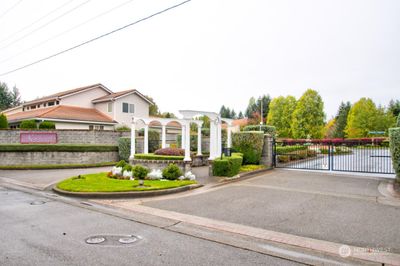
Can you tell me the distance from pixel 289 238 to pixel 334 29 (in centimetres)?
1150

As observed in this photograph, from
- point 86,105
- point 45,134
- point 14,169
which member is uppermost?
point 86,105

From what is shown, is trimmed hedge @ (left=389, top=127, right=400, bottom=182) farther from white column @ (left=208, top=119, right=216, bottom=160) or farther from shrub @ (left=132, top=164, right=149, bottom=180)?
shrub @ (left=132, top=164, right=149, bottom=180)

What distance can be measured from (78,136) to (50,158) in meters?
3.21

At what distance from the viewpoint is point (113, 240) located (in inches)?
201

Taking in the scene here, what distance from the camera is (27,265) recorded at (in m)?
3.98

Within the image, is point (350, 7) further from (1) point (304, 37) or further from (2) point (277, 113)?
(2) point (277, 113)

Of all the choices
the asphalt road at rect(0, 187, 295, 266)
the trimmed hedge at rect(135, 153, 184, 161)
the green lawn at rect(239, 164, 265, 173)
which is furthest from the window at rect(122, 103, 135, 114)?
the asphalt road at rect(0, 187, 295, 266)

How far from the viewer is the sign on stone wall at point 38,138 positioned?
19906 millimetres

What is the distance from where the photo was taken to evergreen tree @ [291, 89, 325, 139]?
44.3 m

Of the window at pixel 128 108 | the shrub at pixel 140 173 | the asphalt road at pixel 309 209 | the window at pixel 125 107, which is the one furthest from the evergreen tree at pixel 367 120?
the shrub at pixel 140 173

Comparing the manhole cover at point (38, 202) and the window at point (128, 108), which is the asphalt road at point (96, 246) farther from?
the window at point (128, 108)

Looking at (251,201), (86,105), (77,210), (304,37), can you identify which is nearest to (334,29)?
(304,37)

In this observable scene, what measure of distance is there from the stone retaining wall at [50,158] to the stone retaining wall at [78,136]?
212 centimetres

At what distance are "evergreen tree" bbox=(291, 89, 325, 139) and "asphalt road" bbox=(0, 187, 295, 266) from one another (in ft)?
140
